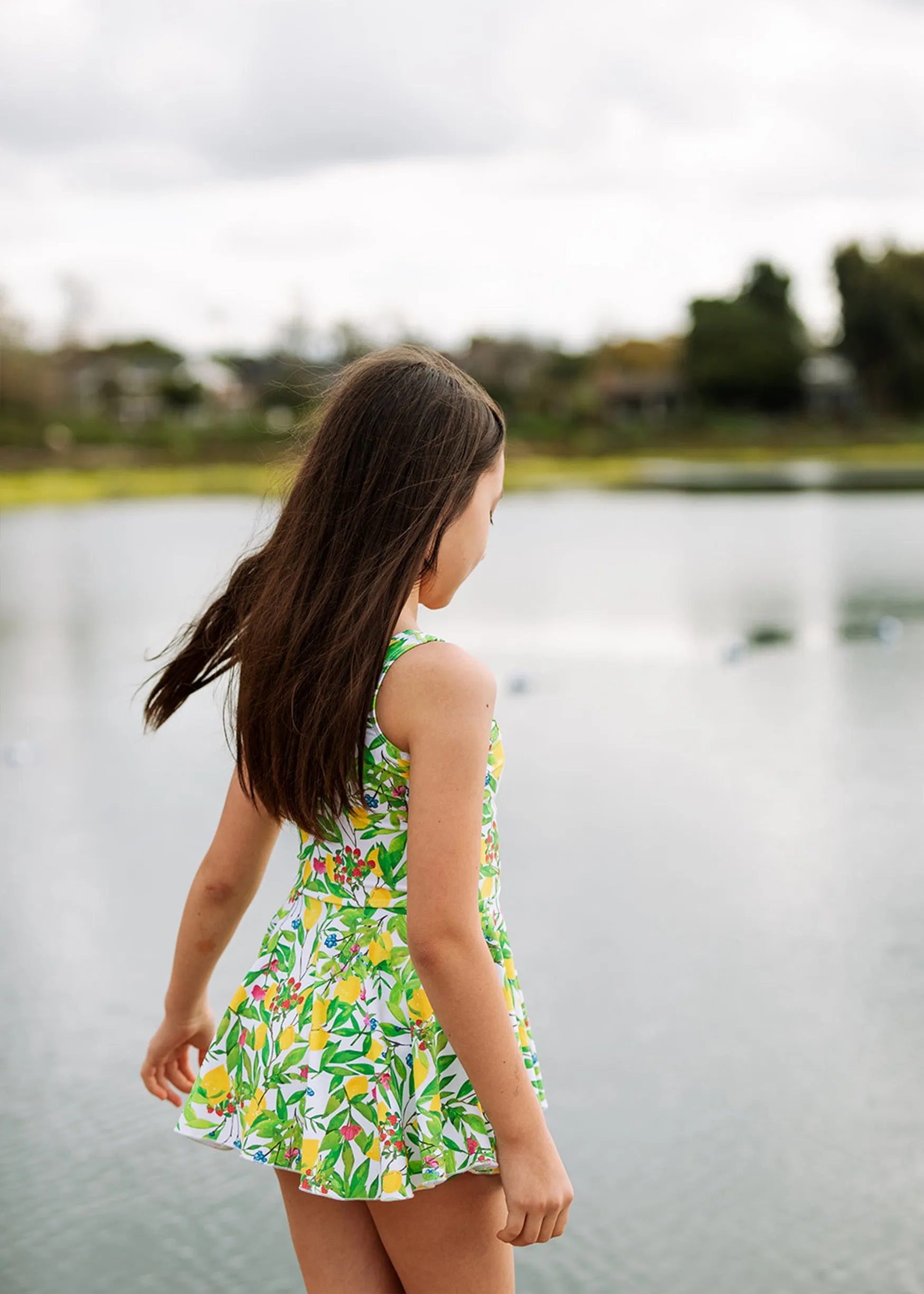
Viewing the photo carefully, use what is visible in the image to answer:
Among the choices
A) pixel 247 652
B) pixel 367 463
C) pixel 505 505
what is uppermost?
pixel 367 463

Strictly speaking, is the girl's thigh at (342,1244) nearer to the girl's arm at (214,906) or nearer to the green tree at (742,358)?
the girl's arm at (214,906)

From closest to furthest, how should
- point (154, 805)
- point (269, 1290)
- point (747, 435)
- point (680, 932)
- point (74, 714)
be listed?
1. point (269, 1290)
2. point (680, 932)
3. point (154, 805)
4. point (74, 714)
5. point (747, 435)

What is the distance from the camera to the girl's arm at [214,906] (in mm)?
1593

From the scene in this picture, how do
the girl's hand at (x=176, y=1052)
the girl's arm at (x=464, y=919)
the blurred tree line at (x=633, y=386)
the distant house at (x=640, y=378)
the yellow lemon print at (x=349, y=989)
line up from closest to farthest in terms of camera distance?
the girl's arm at (x=464, y=919)
the yellow lemon print at (x=349, y=989)
the girl's hand at (x=176, y=1052)
the blurred tree line at (x=633, y=386)
the distant house at (x=640, y=378)

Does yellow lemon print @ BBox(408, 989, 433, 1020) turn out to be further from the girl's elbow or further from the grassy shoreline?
the grassy shoreline

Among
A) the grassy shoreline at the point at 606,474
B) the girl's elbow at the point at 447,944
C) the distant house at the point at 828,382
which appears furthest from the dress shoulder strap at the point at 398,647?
the distant house at the point at 828,382

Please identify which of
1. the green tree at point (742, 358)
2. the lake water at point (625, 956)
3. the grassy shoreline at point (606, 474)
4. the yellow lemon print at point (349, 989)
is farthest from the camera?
the green tree at point (742, 358)

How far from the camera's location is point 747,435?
5428cm

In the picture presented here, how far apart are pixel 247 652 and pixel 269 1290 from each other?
4.24 feet

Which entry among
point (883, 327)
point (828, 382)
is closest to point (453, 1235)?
point (883, 327)

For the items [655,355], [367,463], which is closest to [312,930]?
[367,463]

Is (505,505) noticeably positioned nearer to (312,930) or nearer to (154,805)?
(154,805)

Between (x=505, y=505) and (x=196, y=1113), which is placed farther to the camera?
(x=505, y=505)

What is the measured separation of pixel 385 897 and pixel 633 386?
7410cm
